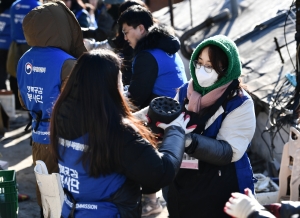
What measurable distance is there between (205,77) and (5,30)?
21.9 feet

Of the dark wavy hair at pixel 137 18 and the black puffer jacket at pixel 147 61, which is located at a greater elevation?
the dark wavy hair at pixel 137 18

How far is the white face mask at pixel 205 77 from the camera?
358 cm

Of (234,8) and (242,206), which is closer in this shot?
(242,206)

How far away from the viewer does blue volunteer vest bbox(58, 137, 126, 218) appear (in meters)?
3.00

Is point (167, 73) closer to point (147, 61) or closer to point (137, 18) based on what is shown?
point (147, 61)

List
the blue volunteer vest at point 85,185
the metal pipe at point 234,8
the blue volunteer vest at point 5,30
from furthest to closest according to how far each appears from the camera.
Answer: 1. the metal pipe at point 234,8
2. the blue volunteer vest at point 5,30
3. the blue volunteer vest at point 85,185

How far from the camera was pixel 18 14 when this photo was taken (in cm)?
866

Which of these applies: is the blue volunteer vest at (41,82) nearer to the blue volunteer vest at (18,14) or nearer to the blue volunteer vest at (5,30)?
the blue volunteer vest at (18,14)

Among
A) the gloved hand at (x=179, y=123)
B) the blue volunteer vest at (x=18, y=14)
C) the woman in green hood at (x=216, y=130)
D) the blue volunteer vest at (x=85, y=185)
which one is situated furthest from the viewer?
the blue volunteer vest at (x=18, y=14)

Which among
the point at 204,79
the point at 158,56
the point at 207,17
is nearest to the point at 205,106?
the point at 204,79

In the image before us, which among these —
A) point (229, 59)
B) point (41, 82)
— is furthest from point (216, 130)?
point (41, 82)

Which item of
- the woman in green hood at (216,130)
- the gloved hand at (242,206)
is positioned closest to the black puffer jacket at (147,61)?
the woman in green hood at (216,130)

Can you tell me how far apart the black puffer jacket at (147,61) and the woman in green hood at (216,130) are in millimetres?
1206

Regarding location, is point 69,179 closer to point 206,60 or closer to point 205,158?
point 205,158
